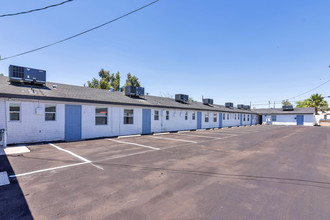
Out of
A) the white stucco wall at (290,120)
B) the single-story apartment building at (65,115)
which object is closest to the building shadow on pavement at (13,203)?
the single-story apartment building at (65,115)

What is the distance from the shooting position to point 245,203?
350 centimetres

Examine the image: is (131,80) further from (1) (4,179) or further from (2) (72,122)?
(1) (4,179)

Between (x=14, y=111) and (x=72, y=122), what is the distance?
307 cm

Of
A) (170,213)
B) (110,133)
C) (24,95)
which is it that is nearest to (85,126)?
(110,133)

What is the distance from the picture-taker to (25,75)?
1091cm

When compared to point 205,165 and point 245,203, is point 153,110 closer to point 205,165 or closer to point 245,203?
point 205,165

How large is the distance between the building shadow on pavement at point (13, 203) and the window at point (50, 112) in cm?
692

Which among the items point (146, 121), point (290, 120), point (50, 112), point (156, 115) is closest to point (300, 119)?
point (290, 120)

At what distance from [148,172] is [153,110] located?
11.8m

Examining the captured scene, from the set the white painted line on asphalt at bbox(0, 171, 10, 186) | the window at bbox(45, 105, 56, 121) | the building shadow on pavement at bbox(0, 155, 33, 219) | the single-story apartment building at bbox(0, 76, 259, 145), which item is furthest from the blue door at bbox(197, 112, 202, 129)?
the building shadow on pavement at bbox(0, 155, 33, 219)

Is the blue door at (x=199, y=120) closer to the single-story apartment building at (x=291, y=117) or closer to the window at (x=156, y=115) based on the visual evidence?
the window at (x=156, y=115)

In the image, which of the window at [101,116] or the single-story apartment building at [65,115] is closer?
the single-story apartment building at [65,115]

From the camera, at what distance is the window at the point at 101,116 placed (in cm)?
1270

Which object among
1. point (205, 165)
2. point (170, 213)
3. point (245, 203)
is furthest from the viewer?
point (205, 165)
